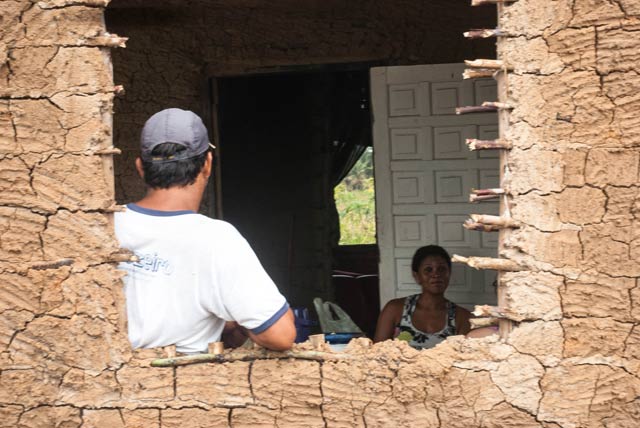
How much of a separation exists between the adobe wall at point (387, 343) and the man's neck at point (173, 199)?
1.16ft

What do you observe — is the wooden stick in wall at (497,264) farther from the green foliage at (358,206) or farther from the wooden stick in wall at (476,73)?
the green foliage at (358,206)

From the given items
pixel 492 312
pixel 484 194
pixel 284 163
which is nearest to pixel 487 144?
pixel 484 194

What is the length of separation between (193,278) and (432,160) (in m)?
2.86

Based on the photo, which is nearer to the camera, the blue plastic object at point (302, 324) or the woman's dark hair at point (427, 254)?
the blue plastic object at point (302, 324)

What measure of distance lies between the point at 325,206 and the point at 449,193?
359 centimetres

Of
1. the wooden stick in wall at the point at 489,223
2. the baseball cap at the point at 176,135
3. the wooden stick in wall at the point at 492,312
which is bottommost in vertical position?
the wooden stick in wall at the point at 492,312

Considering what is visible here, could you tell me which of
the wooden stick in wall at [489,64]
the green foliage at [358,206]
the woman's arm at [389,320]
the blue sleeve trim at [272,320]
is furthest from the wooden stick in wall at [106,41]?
the green foliage at [358,206]

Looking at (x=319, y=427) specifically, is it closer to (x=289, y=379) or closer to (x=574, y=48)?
(x=289, y=379)

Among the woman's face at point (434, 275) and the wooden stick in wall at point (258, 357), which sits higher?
the woman's face at point (434, 275)

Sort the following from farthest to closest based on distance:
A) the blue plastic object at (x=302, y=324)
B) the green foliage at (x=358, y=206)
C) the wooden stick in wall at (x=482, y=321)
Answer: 1. the green foliage at (x=358, y=206)
2. the blue plastic object at (x=302, y=324)
3. the wooden stick in wall at (x=482, y=321)

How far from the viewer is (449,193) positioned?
19.6ft

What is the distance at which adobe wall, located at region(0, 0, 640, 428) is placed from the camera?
372cm

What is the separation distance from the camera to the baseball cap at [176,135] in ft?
11.3

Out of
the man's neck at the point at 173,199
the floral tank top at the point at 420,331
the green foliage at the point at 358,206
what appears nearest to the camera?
the man's neck at the point at 173,199
